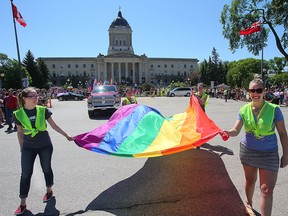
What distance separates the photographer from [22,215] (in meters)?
3.78

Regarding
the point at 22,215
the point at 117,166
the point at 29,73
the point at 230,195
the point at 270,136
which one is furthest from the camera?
the point at 29,73

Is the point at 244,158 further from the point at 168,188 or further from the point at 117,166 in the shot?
the point at 117,166

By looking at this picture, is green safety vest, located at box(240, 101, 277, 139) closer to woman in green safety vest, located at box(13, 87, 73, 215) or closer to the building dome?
woman in green safety vest, located at box(13, 87, 73, 215)

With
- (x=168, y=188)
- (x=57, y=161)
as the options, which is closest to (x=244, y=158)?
(x=168, y=188)

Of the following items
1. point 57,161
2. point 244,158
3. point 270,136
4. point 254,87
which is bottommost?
point 57,161

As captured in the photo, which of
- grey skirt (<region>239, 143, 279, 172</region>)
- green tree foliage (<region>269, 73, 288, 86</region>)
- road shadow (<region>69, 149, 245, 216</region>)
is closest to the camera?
grey skirt (<region>239, 143, 279, 172</region>)

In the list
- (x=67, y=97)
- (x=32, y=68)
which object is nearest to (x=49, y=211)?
(x=67, y=97)

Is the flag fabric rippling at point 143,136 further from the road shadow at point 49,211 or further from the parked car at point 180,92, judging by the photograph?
the parked car at point 180,92

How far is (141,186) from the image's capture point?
4.72 meters

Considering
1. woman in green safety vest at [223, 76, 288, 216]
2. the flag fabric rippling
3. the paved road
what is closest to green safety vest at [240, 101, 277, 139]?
woman in green safety vest at [223, 76, 288, 216]

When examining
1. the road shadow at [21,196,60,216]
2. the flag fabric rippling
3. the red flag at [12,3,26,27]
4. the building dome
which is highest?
the building dome

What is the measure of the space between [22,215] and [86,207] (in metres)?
0.92

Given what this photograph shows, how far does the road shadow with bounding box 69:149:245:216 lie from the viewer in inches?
150

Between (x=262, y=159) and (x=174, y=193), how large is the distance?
5.55ft
